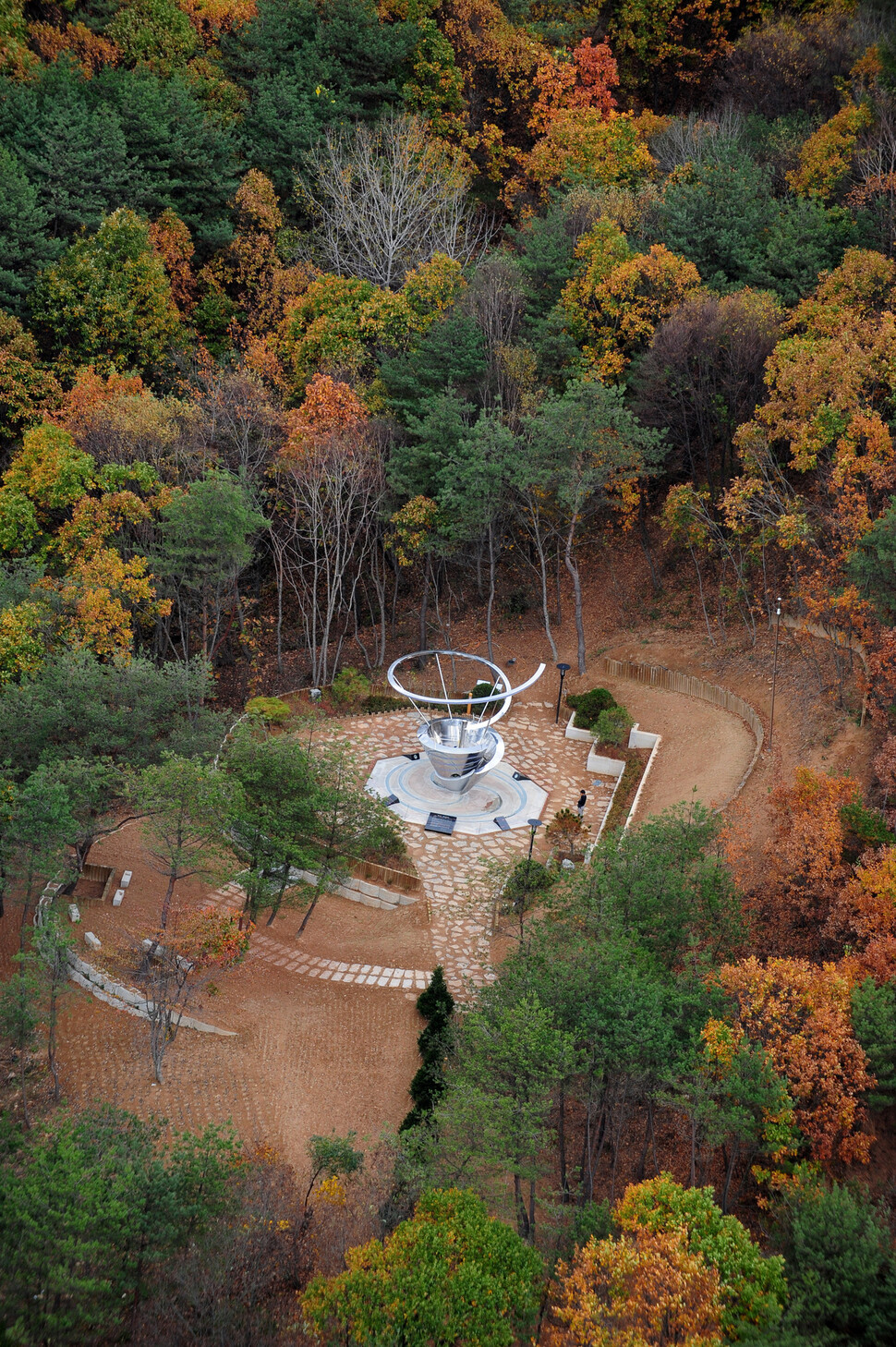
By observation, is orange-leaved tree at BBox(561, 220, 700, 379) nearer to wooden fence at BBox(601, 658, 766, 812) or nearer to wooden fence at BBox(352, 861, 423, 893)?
wooden fence at BBox(601, 658, 766, 812)

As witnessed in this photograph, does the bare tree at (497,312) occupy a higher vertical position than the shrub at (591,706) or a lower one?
higher

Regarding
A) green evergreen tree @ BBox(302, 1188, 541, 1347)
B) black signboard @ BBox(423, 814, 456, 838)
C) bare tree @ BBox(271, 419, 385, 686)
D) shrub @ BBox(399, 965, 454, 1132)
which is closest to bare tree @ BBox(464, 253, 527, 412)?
bare tree @ BBox(271, 419, 385, 686)

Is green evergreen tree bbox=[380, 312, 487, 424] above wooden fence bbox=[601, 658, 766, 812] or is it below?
above

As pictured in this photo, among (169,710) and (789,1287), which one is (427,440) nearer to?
(169,710)

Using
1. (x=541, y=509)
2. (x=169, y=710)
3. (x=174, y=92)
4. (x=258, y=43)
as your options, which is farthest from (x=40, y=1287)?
(x=258, y=43)

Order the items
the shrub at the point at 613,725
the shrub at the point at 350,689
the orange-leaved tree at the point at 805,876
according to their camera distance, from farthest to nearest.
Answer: the shrub at the point at 350,689
the shrub at the point at 613,725
the orange-leaved tree at the point at 805,876

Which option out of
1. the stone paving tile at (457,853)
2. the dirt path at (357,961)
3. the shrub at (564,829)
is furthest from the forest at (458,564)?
the shrub at (564,829)

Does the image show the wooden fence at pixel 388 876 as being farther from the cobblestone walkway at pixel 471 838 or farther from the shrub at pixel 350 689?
the shrub at pixel 350 689
